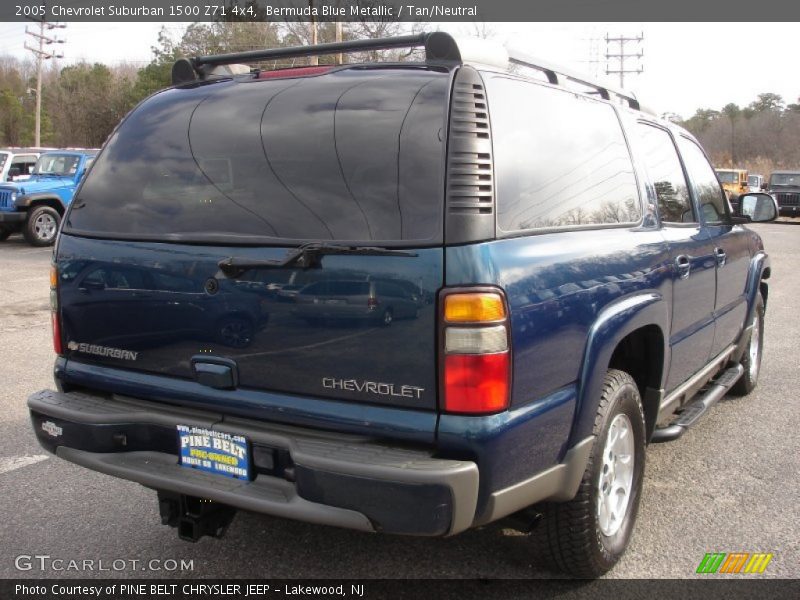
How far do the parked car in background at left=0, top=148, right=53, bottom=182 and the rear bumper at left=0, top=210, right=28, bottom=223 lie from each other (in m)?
1.48

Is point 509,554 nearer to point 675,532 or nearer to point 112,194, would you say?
point 675,532

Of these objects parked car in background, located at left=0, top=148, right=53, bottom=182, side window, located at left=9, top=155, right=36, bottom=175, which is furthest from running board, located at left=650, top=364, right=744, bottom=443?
side window, located at left=9, top=155, right=36, bottom=175

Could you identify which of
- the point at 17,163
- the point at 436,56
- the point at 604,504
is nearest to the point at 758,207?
the point at 604,504

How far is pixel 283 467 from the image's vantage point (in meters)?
2.47

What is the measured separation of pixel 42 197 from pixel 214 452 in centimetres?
1484

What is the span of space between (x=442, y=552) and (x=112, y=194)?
203 centimetres

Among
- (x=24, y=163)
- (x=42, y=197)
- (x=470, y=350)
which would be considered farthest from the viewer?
(x=24, y=163)

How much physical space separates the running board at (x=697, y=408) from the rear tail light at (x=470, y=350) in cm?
164

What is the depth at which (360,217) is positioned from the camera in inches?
94.1

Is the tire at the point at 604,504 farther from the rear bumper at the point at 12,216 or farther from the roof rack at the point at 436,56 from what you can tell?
the rear bumper at the point at 12,216

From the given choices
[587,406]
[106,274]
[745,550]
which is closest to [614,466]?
[587,406]

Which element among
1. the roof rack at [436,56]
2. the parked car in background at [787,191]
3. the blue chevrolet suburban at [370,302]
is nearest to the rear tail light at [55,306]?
the blue chevrolet suburban at [370,302]

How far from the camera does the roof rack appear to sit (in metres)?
2.60

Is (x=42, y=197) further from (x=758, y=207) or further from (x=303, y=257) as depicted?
(x=303, y=257)
